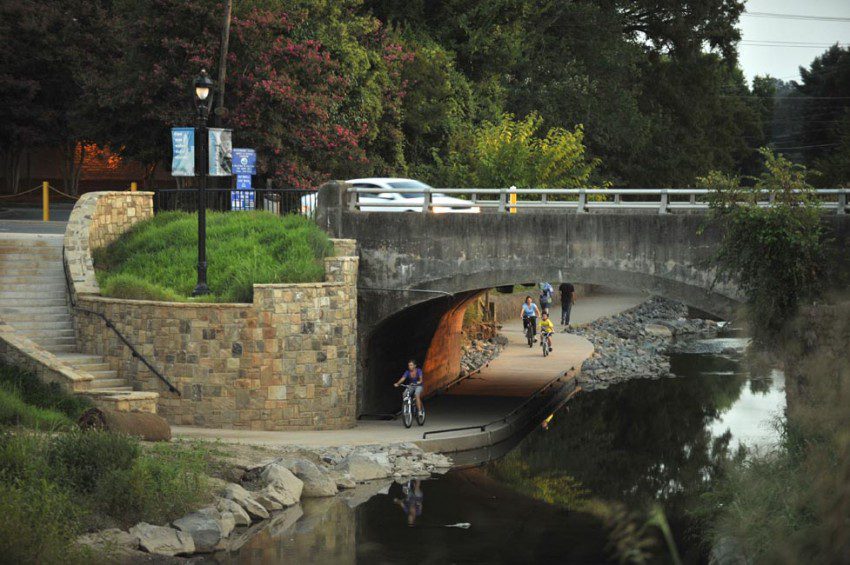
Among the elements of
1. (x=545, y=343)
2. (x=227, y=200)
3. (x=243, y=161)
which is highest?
(x=243, y=161)

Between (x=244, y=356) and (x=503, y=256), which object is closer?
(x=244, y=356)

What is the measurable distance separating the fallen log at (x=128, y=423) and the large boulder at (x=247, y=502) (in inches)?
77.1

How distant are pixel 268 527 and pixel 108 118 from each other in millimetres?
24416

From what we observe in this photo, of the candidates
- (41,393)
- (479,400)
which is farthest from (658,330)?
(41,393)

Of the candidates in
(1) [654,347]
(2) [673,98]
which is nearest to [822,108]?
(2) [673,98]

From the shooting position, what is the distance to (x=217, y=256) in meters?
26.3

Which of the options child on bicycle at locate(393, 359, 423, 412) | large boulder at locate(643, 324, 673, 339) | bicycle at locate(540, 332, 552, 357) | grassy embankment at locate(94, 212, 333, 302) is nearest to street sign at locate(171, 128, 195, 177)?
grassy embankment at locate(94, 212, 333, 302)

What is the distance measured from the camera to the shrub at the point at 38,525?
14.1 meters

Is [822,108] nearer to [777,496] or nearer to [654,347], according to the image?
[654,347]

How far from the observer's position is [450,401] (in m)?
30.6

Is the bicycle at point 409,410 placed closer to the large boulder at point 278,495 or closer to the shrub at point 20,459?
the large boulder at point 278,495

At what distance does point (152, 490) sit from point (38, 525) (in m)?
3.07

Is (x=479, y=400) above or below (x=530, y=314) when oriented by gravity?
below

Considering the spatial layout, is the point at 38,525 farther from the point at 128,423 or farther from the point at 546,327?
the point at 546,327
